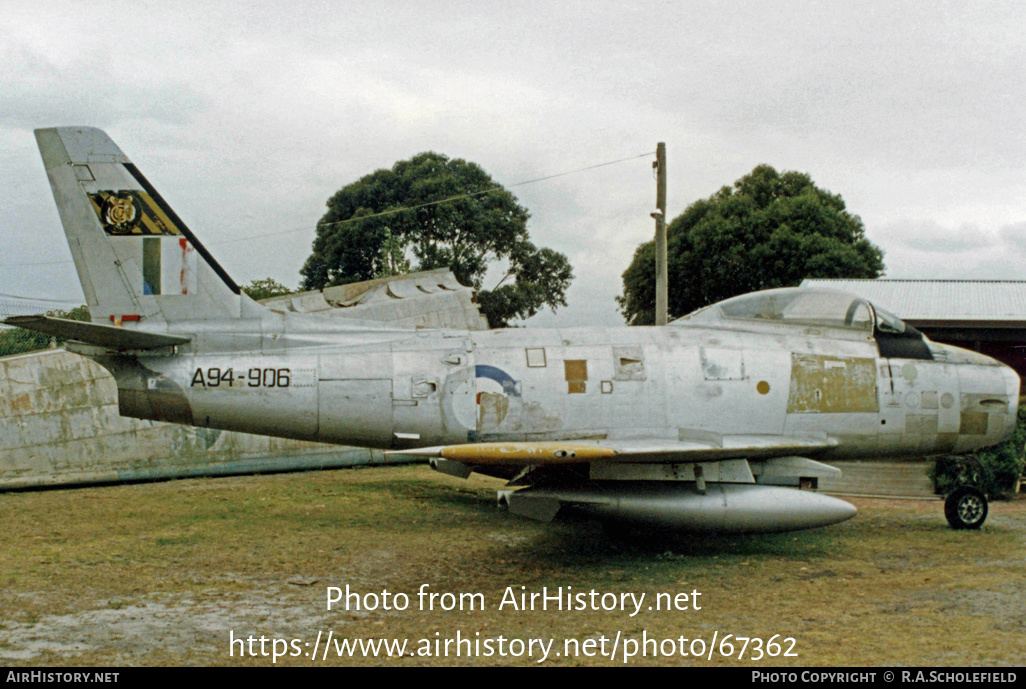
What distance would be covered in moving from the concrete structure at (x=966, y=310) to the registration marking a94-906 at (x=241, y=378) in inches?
490

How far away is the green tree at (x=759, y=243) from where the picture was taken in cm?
3550

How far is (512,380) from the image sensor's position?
952 cm

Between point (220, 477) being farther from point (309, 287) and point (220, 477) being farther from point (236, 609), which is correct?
point (309, 287)

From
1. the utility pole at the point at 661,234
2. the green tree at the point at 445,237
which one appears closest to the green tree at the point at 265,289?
the green tree at the point at 445,237

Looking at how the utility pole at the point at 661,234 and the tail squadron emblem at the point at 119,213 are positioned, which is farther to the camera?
the utility pole at the point at 661,234

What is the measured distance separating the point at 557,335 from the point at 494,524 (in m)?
3.19

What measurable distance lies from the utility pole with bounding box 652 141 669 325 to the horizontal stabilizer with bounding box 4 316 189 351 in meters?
10.4

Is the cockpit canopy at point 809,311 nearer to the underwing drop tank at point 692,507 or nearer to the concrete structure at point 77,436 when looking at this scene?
the underwing drop tank at point 692,507

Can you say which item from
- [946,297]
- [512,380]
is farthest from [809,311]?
[946,297]

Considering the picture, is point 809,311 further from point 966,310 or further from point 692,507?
point 966,310

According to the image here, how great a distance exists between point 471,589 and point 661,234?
38.1 feet

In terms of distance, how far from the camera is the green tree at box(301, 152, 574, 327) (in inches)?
1576

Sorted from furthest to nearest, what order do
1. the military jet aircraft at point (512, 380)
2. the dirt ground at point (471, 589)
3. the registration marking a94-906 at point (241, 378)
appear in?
the registration marking a94-906 at point (241, 378) < the military jet aircraft at point (512, 380) < the dirt ground at point (471, 589)

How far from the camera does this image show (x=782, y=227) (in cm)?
3628
